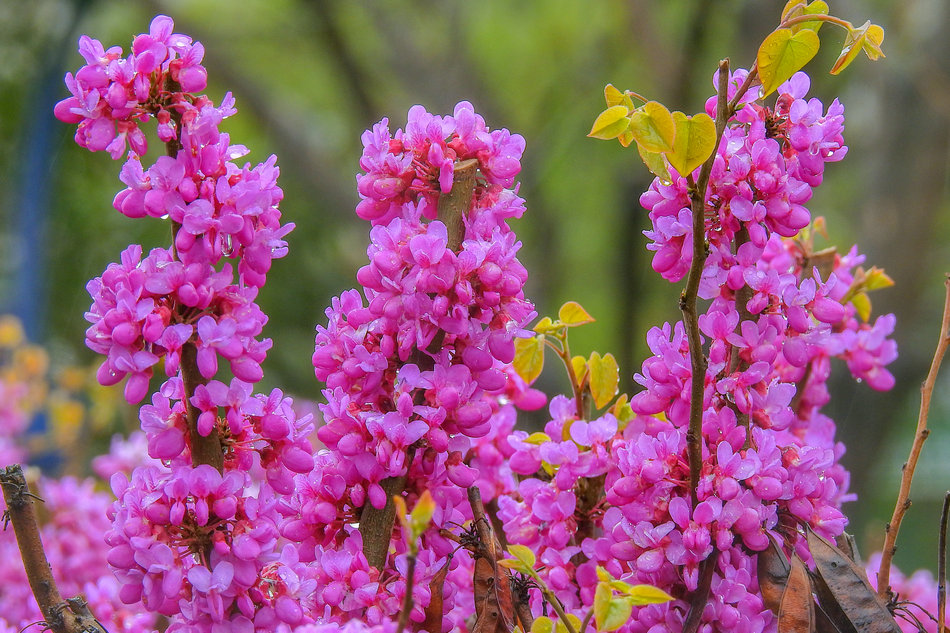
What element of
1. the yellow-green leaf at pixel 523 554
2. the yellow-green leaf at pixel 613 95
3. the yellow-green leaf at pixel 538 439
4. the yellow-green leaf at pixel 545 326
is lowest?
the yellow-green leaf at pixel 523 554

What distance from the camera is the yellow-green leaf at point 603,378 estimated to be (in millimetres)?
535

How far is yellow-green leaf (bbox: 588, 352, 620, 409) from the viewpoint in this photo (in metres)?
0.54

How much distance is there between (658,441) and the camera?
0.45 metres

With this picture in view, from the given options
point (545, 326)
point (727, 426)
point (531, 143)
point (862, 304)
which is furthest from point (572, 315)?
point (531, 143)

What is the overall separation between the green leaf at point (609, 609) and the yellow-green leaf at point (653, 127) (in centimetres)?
18

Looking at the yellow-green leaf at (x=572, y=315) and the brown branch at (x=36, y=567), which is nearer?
the brown branch at (x=36, y=567)

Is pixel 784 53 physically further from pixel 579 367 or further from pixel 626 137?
pixel 579 367

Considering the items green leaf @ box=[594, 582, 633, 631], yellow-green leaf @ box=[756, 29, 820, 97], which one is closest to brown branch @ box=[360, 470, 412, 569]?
green leaf @ box=[594, 582, 633, 631]

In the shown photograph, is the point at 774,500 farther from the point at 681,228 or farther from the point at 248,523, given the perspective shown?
the point at 248,523

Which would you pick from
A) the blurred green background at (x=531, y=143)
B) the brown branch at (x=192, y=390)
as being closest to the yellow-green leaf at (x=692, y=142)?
the brown branch at (x=192, y=390)

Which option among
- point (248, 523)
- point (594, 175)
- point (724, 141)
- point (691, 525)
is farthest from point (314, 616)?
point (594, 175)

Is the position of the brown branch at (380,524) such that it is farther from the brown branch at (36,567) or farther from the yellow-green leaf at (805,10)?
the yellow-green leaf at (805,10)

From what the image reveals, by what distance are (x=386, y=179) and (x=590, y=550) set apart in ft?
0.71

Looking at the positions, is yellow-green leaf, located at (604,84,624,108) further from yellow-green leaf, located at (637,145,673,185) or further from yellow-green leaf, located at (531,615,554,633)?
Answer: yellow-green leaf, located at (531,615,554,633)
